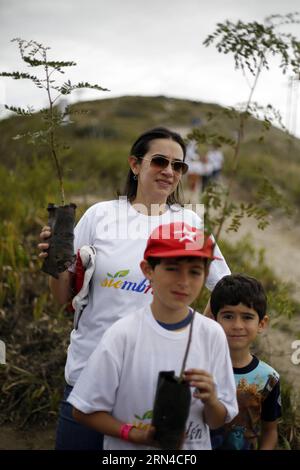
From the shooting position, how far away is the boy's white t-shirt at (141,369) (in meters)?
1.87

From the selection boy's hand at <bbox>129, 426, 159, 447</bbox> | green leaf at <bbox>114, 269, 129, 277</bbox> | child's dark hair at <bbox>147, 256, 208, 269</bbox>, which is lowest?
boy's hand at <bbox>129, 426, 159, 447</bbox>

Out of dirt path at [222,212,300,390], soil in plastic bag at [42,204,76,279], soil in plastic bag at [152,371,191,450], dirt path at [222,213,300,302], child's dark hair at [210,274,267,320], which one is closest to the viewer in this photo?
→ soil in plastic bag at [152,371,191,450]

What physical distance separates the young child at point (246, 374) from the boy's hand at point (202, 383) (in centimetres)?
56

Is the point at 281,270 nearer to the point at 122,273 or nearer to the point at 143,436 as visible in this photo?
the point at 122,273

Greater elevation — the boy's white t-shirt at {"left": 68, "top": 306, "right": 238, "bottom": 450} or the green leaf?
the green leaf

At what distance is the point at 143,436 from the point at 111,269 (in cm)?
72

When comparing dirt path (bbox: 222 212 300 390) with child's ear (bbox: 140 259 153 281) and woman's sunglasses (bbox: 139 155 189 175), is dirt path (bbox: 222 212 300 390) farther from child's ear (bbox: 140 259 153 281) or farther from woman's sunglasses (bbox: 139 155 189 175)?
child's ear (bbox: 140 259 153 281)

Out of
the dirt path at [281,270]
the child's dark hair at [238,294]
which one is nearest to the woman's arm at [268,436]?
the child's dark hair at [238,294]

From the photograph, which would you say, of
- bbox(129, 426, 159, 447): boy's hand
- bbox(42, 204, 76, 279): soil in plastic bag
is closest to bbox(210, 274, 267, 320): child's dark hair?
bbox(42, 204, 76, 279): soil in plastic bag

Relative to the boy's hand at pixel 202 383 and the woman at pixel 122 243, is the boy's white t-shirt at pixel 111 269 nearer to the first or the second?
the woman at pixel 122 243

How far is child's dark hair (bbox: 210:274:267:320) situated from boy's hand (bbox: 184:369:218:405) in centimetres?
69

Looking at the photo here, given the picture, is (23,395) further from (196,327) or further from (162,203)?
(196,327)

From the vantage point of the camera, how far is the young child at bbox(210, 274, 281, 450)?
2355mm

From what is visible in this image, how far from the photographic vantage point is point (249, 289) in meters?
2.47
